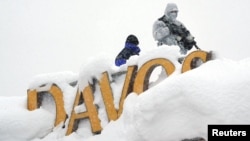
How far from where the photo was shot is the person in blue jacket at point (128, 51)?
875cm

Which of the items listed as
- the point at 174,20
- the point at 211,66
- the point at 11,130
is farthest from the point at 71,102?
the point at 211,66

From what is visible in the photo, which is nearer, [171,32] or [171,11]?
[171,32]

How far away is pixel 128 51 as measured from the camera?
348 inches

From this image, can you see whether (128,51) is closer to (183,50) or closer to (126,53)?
(126,53)

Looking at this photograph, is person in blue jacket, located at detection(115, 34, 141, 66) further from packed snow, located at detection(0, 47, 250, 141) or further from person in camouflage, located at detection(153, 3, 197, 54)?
packed snow, located at detection(0, 47, 250, 141)

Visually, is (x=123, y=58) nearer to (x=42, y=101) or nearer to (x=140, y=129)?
(x=42, y=101)

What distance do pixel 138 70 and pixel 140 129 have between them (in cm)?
160

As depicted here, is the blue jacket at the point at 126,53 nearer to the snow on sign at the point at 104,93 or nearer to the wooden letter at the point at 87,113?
the snow on sign at the point at 104,93

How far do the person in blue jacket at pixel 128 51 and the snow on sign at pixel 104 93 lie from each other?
30.8 inches

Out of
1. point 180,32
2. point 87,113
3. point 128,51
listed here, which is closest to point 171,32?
point 180,32

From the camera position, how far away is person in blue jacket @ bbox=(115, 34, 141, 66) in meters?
8.75

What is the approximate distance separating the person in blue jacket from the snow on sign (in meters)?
0.78

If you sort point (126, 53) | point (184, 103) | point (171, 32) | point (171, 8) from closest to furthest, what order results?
1. point (184, 103)
2. point (171, 32)
3. point (171, 8)
4. point (126, 53)

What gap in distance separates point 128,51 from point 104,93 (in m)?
1.35
